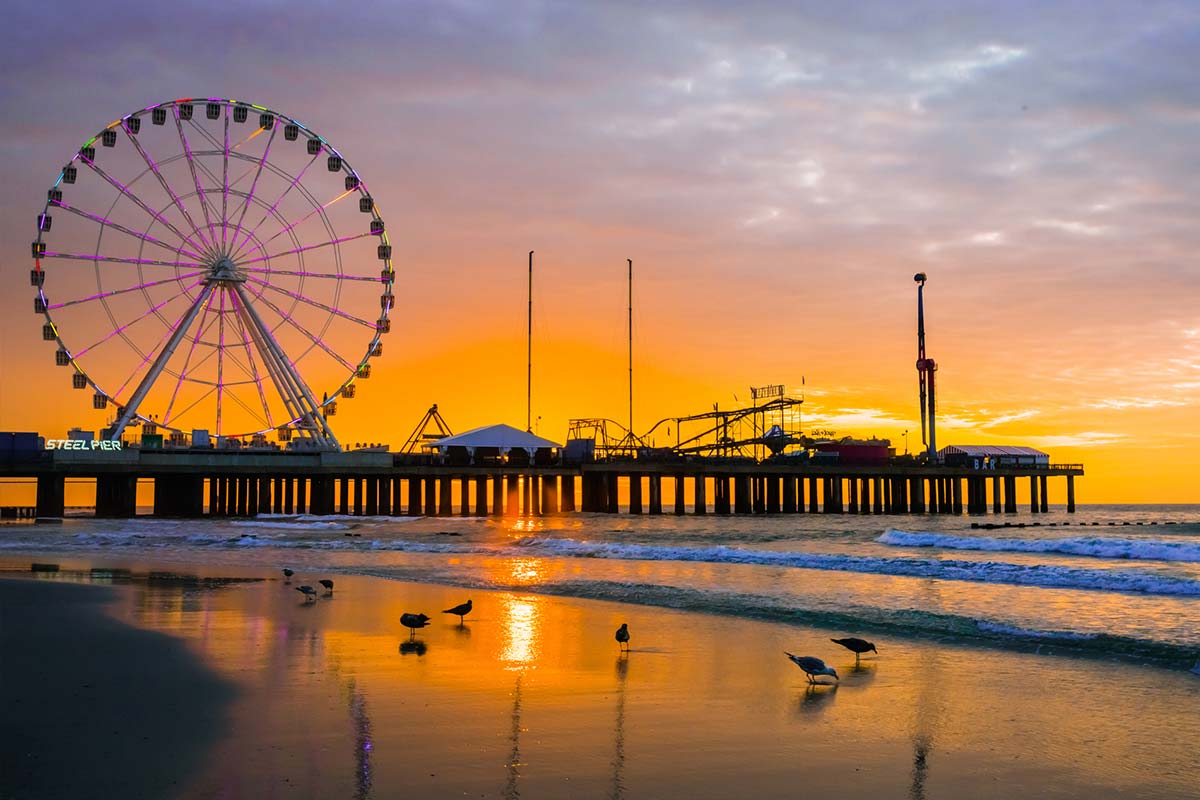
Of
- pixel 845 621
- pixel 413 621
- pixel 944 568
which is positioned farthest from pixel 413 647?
pixel 944 568

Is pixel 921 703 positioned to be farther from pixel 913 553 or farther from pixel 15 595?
pixel 913 553

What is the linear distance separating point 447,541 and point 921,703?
107 feet

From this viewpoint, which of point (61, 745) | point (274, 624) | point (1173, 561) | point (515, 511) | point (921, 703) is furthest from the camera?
point (515, 511)

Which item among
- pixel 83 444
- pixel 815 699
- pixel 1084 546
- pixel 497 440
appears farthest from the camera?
pixel 497 440

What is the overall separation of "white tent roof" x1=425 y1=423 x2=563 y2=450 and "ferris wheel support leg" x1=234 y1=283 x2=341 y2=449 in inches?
325

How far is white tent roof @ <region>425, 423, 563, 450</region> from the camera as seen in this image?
70.6 metres

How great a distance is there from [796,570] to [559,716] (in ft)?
54.2

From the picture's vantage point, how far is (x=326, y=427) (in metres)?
63.8

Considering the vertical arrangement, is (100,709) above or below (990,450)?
below

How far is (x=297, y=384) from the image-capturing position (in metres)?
59.9

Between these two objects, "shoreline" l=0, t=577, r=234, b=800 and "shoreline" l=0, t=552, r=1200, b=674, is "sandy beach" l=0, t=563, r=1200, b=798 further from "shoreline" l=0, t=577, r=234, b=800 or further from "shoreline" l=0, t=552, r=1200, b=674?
"shoreline" l=0, t=552, r=1200, b=674

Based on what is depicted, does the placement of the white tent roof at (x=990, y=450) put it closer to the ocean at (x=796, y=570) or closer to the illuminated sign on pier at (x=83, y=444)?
the ocean at (x=796, y=570)

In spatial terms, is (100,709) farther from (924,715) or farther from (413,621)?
(924,715)

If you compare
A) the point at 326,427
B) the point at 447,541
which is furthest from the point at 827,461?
the point at 447,541
